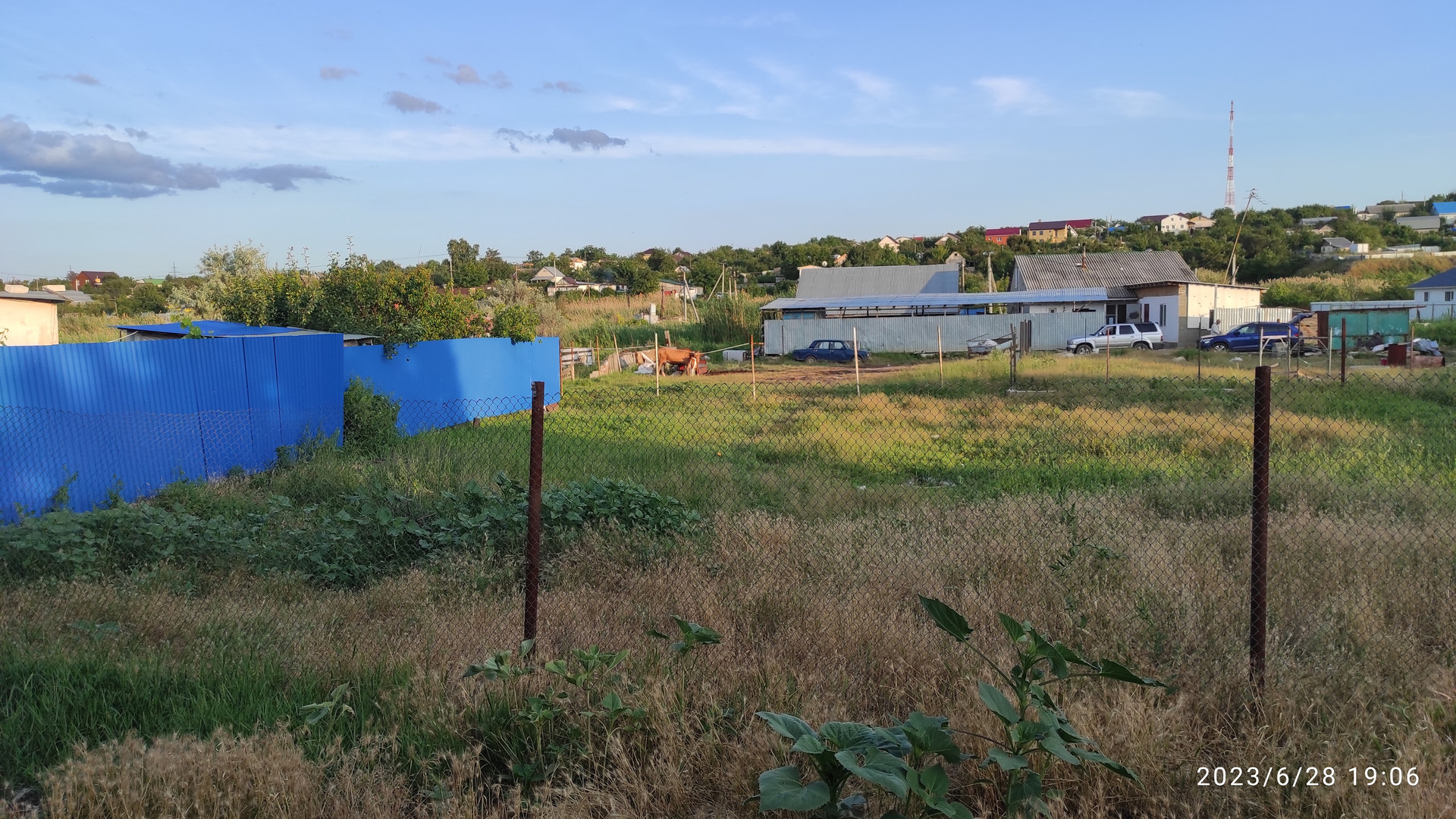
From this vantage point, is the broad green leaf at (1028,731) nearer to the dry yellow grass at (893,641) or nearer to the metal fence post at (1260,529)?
the dry yellow grass at (893,641)

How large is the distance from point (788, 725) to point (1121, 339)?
121 feet

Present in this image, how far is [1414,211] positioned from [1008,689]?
6093 inches

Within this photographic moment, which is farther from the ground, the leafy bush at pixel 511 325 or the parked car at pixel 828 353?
the leafy bush at pixel 511 325

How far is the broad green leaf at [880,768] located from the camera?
2.62 metres

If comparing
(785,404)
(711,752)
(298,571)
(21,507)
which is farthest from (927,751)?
(785,404)

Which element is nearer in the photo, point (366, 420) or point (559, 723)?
point (559, 723)

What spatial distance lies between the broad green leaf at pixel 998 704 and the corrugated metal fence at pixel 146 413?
28.7 feet

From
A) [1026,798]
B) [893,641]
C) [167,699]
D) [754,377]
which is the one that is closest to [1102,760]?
[1026,798]

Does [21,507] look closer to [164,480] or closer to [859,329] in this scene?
[164,480]

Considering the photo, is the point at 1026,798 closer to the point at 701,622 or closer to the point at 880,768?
the point at 880,768

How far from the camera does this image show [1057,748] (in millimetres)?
2848

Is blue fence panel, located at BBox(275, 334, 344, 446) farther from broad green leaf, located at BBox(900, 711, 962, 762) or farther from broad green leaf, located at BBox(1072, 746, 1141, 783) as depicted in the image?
broad green leaf, located at BBox(1072, 746, 1141, 783)

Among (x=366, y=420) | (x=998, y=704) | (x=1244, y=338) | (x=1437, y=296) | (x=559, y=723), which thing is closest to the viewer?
(x=998, y=704)

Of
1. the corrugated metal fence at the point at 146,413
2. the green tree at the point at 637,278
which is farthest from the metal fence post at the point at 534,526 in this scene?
the green tree at the point at 637,278
